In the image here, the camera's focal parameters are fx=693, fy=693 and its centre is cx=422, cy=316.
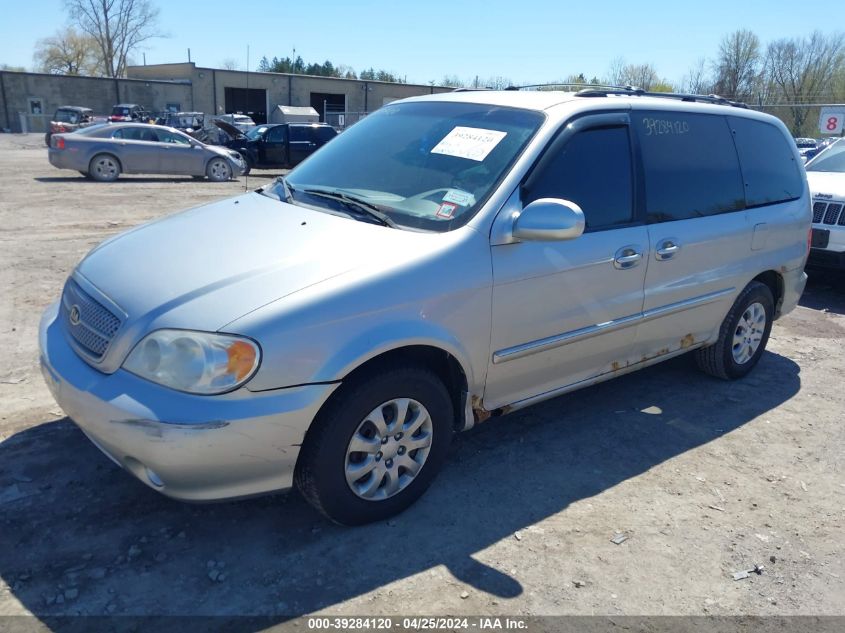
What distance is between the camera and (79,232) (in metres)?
9.52

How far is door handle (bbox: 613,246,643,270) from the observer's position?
382 centimetres

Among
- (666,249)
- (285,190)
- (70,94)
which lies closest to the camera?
(285,190)

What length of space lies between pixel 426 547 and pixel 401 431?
0.52m

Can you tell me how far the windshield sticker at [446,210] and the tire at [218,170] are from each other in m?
16.0

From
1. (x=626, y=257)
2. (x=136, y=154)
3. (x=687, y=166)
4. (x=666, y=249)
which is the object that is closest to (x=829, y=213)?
(x=687, y=166)

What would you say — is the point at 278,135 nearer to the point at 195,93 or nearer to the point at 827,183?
the point at 827,183

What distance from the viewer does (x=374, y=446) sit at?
10.0ft

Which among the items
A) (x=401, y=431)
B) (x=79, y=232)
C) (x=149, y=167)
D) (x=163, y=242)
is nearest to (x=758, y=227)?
(x=401, y=431)

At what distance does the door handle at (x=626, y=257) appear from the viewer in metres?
3.82

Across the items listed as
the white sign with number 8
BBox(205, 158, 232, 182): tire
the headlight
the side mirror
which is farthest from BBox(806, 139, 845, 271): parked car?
the white sign with number 8

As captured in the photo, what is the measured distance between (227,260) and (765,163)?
13.1ft

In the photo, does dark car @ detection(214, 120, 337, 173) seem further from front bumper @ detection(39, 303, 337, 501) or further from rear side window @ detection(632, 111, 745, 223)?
front bumper @ detection(39, 303, 337, 501)

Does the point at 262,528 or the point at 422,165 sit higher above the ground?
the point at 422,165

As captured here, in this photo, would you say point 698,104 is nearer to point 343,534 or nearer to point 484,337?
point 484,337
